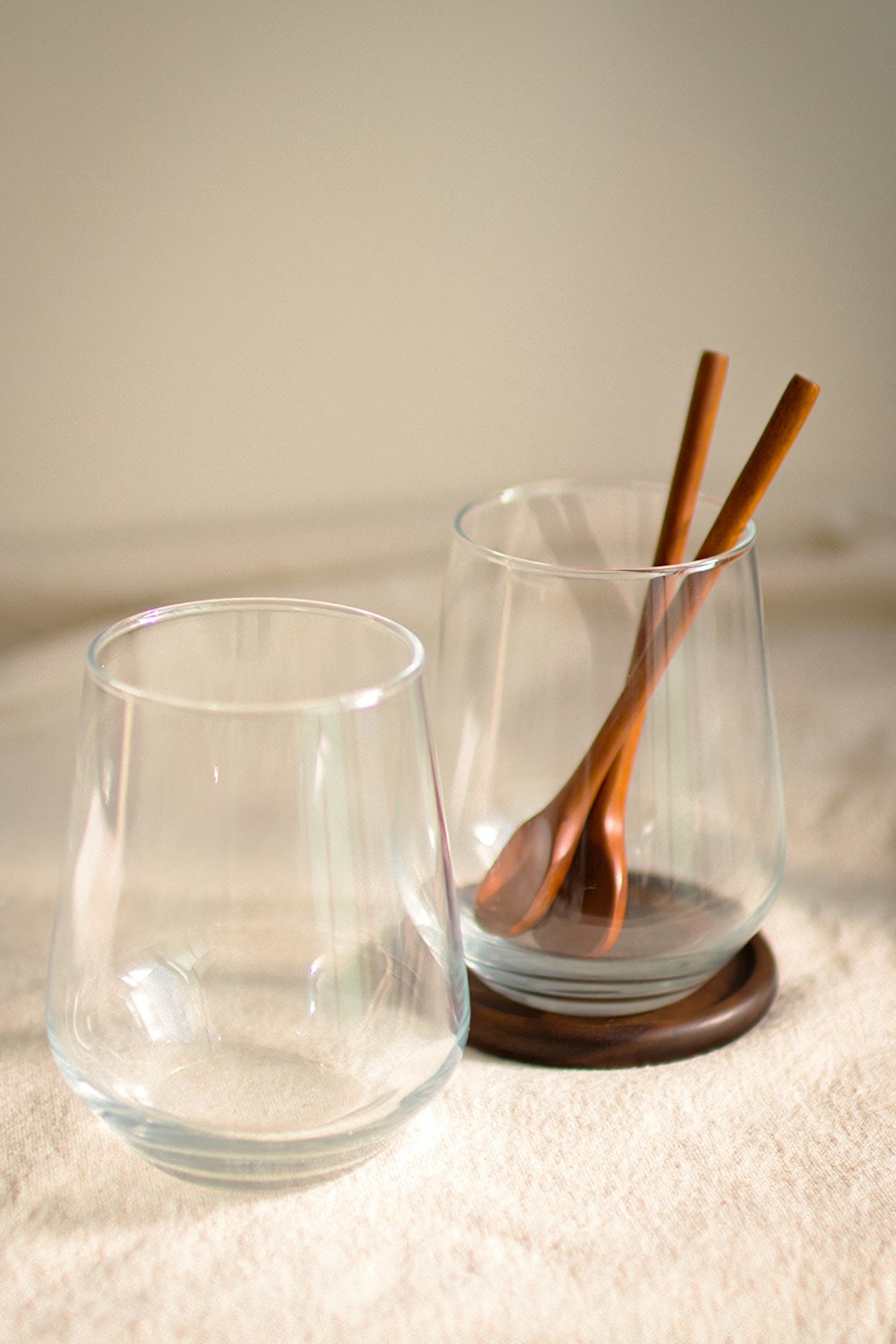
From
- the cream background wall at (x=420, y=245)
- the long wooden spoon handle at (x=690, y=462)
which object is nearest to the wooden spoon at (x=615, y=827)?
the long wooden spoon handle at (x=690, y=462)

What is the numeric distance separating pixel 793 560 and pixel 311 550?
0.24 metres

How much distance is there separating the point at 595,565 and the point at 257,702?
0.13 m

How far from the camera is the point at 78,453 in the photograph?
73 centimetres

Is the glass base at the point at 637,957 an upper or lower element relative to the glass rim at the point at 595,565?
lower

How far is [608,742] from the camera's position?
0.42 m

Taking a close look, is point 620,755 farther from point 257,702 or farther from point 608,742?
point 257,702

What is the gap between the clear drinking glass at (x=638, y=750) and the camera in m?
0.41

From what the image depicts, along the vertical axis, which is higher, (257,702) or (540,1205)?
(257,702)

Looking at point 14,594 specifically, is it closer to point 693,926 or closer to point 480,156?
point 480,156

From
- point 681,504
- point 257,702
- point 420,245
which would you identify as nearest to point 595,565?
point 681,504

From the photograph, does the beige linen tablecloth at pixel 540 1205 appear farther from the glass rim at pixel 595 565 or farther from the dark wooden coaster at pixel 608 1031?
the glass rim at pixel 595 565

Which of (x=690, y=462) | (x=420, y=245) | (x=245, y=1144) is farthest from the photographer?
(x=420, y=245)

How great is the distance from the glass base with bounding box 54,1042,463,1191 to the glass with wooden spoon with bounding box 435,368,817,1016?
0.08 m

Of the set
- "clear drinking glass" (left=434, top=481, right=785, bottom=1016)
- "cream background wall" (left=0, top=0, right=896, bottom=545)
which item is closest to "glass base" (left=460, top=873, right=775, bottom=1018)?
"clear drinking glass" (left=434, top=481, right=785, bottom=1016)
